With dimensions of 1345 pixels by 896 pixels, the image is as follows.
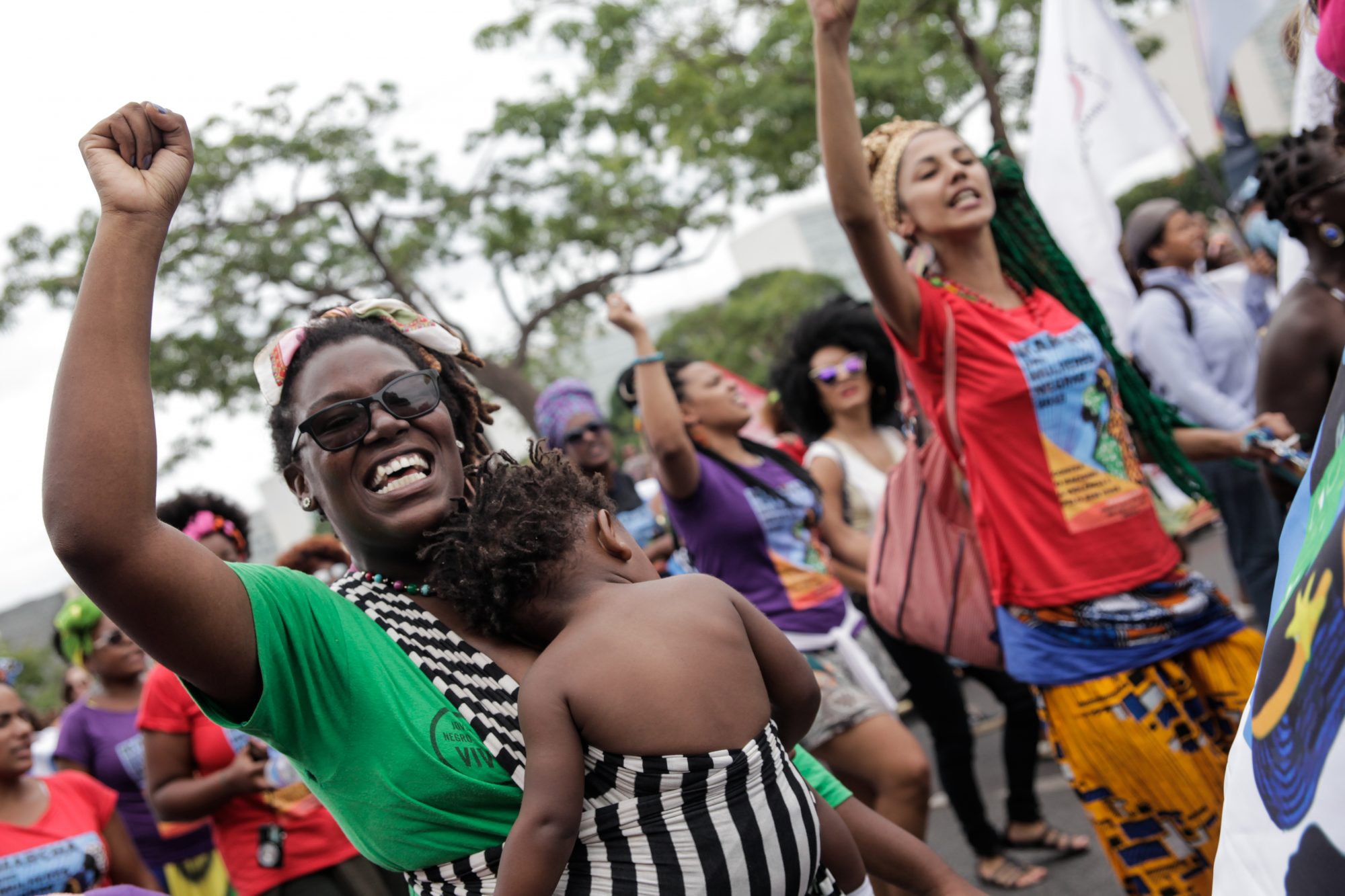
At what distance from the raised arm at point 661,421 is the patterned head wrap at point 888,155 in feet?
3.39

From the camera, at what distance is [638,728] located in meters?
1.68

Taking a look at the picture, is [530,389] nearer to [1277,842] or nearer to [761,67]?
[761,67]

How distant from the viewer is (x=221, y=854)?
3.97 metres

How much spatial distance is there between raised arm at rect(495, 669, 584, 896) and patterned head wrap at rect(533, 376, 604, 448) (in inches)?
162

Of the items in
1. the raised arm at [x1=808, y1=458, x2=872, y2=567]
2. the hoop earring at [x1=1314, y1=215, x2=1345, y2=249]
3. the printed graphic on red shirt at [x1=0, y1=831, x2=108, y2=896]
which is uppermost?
the hoop earring at [x1=1314, y1=215, x2=1345, y2=249]

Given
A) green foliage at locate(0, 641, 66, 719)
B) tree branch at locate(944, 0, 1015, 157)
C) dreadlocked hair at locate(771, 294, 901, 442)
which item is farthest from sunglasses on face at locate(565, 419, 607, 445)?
green foliage at locate(0, 641, 66, 719)

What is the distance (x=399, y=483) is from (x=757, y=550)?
2.48 meters

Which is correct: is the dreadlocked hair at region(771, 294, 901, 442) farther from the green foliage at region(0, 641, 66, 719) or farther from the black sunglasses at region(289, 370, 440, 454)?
the green foliage at region(0, 641, 66, 719)

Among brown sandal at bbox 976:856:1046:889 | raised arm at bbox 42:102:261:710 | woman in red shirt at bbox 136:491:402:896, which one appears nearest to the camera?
raised arm at bbox 42:102:261:710

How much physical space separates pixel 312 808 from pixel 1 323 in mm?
13762

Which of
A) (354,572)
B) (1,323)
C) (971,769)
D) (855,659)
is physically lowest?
(971,769)

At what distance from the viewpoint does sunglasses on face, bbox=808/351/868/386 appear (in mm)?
5262

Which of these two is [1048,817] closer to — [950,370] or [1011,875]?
[1011,875]

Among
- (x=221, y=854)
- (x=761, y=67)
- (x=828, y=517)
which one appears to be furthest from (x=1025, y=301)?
(x=761, y=67)
